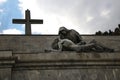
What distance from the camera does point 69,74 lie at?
11.4 meters

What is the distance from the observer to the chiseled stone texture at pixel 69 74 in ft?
37.1

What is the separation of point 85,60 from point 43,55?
132 centimetres

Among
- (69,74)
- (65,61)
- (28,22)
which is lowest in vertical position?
(69,74)

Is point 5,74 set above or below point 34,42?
below

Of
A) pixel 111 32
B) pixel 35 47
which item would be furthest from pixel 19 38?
pixel 111 32

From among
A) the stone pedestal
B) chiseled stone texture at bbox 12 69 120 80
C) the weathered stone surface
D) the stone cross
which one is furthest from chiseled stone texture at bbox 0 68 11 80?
the stone cross

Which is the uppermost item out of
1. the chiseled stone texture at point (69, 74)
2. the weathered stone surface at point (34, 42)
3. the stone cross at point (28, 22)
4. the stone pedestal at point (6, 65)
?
the stone cross at point (28, 22)

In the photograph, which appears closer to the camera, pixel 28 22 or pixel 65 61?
pixel 65 61

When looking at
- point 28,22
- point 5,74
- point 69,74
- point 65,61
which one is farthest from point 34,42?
point 5,74

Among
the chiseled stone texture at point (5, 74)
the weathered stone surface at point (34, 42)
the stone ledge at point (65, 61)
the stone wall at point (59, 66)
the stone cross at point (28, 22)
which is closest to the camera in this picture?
the chiseled stone texture at point (5, 74)

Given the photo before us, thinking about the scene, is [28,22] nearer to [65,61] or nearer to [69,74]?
[65,61]

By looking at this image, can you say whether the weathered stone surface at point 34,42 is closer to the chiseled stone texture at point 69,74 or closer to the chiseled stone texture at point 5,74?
the chiseled stone texture at point 69,74

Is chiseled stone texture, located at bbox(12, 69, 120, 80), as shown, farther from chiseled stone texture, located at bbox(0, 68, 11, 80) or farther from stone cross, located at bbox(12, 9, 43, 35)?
stone cross, located at bbox(12, 9, 43, 35)

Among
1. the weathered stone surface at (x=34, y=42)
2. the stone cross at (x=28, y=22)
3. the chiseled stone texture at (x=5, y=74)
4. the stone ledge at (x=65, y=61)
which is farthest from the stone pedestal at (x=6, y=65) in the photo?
the stone cross at (x=28, y=22)
